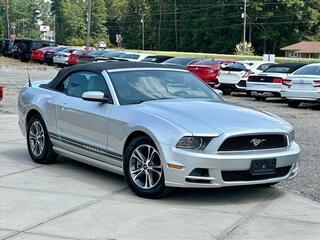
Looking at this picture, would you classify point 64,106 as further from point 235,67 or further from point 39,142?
point 235,67

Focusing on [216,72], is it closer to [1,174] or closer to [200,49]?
[1,174]

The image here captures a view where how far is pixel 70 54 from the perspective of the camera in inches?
1692

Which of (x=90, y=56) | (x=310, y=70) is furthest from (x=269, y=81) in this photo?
(x=90, y=56)

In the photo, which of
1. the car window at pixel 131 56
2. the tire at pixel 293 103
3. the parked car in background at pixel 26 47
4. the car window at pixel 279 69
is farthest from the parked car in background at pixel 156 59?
the parked car in background at pixel 26 47

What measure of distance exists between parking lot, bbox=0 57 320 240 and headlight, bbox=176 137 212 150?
25.2 inches

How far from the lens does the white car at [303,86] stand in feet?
60.4

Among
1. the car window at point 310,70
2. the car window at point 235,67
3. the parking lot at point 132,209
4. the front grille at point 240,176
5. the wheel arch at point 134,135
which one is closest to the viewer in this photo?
the parking lot at point 132,209

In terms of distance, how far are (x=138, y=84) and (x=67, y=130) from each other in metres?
1.21

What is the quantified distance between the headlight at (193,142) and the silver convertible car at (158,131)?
1 centimetres

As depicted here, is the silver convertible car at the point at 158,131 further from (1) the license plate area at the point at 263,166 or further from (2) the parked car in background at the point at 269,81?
(2) the parked car in background at the point at 269,81

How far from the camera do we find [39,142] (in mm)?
8625

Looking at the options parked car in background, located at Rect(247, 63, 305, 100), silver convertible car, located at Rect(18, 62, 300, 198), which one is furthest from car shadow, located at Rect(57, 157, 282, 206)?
parked car in background, located at Rect(247, 63, 305, 100)

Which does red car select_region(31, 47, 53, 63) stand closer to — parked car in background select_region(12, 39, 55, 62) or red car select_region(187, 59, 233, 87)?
parked car in background select_region(12, 39, 55, 62)

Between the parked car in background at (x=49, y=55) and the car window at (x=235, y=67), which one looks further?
the parked car in background at (x=49, y=55)
